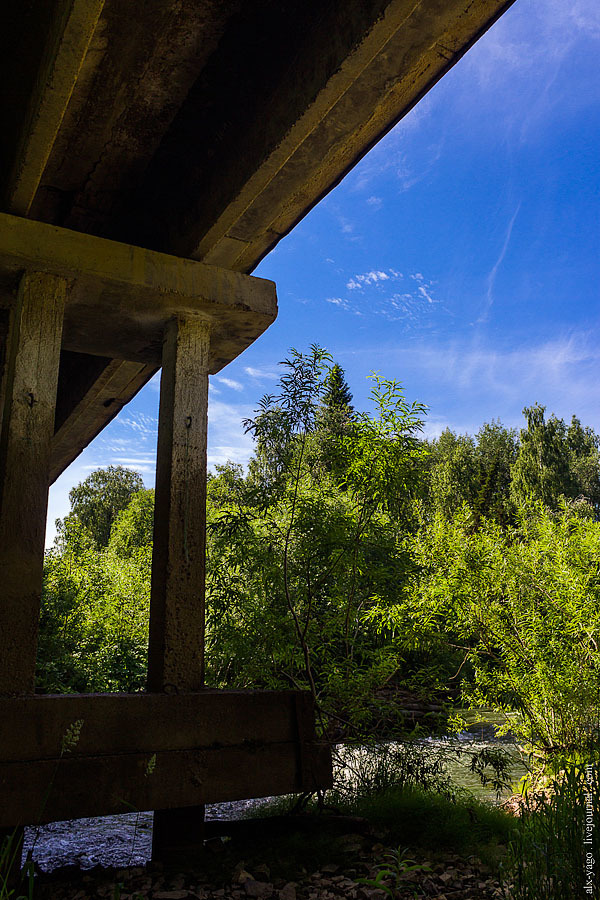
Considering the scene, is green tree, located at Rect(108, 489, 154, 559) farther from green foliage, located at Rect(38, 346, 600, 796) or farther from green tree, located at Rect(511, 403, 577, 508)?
green tree, located at Rect(511, 403, 577, 508)

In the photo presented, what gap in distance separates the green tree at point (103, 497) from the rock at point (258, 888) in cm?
3699

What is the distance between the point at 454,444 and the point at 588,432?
7029 millimetres

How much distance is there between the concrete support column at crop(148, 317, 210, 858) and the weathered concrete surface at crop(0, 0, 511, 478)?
2.06 feet

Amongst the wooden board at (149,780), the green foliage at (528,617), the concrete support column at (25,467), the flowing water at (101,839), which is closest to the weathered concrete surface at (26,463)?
the concrete support column at (25,467)

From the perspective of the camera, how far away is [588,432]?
112 ft

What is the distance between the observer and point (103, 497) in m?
40.1

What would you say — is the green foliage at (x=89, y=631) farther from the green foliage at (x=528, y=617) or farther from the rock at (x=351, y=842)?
the rock at (x=351, y=842)

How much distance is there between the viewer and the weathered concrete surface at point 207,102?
7.59 feet

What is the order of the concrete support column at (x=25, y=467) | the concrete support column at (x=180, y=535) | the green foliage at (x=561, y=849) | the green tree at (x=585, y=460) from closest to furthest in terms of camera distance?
the green foliage at (x=561, y=849) < the concrete support column at (x=25, y=467) < the concrete support column at (x=180, y=535) < the green tree at (x=585, y=460)

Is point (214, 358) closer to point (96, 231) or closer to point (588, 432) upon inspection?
point (96, 231)

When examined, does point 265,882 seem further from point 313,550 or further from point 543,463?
point 543,463

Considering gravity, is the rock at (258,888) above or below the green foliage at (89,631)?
below

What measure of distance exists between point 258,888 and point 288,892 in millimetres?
123

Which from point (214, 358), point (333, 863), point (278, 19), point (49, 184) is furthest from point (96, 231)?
point (333, 863)
